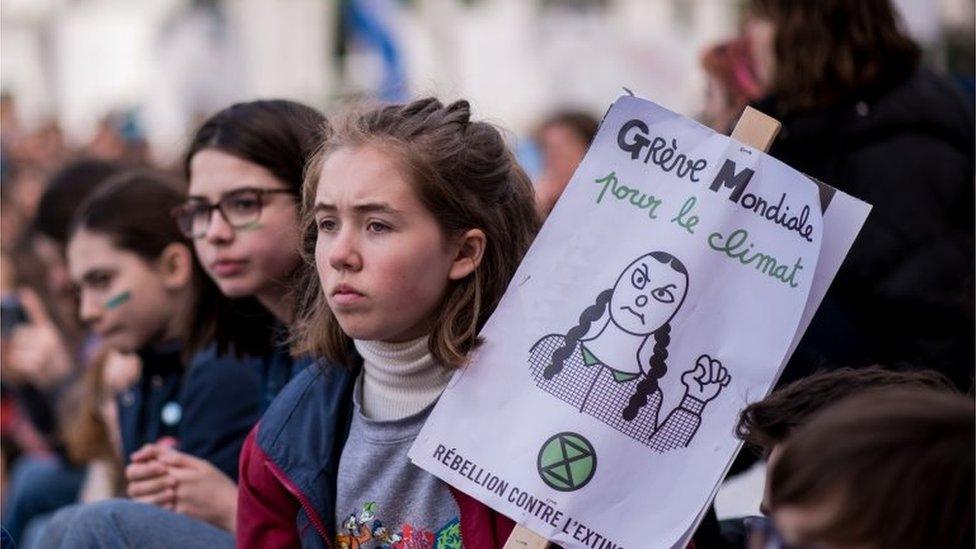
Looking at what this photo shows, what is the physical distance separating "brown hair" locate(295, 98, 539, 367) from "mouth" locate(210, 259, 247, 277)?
0.68m

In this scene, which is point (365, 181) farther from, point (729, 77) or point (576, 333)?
point (729, 77)

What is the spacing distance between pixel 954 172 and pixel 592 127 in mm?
3451

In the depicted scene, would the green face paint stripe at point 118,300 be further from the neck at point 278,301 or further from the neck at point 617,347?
the neck at point 617,347

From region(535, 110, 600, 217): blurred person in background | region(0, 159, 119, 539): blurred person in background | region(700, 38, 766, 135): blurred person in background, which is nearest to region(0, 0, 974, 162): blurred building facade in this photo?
region(535, 110, 600, 217): blurred person in background

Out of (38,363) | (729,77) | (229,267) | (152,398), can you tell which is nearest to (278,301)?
(229,267)

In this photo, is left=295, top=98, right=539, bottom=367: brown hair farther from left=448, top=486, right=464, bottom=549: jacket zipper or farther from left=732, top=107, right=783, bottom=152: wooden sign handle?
left=732, top=107, right=783, bottom=152: wooden sign handle

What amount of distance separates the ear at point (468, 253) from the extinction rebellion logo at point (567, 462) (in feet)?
1.41

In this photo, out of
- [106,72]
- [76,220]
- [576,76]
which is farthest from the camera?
[106,72]

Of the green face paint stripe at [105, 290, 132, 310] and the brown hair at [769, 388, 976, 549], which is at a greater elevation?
the brown hair at [769, 388, 976, 549]

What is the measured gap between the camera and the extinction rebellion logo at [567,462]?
319cm

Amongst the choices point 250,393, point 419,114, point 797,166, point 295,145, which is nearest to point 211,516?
point 250,393

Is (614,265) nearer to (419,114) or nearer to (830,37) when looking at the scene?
(419,114)

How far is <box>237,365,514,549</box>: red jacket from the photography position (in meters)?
3.47

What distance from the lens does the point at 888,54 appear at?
471 centimetres
